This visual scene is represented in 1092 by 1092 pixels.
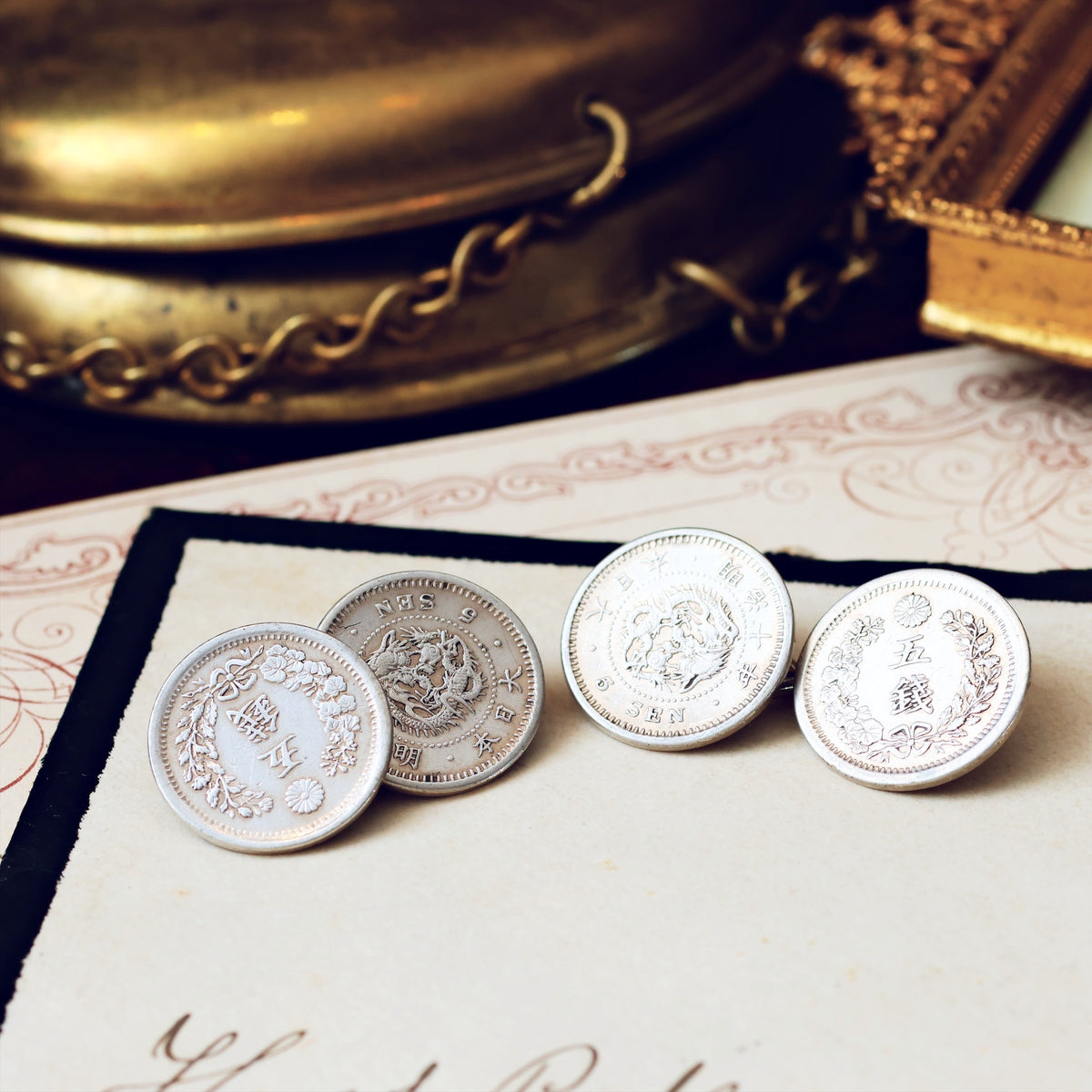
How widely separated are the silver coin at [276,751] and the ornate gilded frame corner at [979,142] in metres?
0.56

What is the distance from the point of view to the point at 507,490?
3.61ft

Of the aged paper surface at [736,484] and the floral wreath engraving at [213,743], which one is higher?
the floral wreath engraving at [213,743]

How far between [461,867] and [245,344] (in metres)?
0.53

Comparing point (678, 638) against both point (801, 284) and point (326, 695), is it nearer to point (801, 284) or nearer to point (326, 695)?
point (326, 695)

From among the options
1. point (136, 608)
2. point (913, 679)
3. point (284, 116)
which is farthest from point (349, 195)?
point (913, 679)

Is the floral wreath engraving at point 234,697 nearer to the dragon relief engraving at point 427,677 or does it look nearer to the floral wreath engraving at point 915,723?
the dragon relief engraving at point 427,677

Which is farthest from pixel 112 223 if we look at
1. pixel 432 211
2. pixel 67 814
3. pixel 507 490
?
pixel 67 814

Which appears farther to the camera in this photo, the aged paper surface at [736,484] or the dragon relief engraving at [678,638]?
the aged paper surface at [736,484]

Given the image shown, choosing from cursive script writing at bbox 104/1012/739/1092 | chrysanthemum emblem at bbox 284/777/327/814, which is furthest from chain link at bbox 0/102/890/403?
cursive script writing at bbox 104/1012/739/1092

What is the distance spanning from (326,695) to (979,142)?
679 millimetres

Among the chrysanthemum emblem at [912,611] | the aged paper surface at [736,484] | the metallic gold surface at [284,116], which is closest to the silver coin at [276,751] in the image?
the aged paper surface at [736,484]

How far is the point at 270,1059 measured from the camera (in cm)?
69

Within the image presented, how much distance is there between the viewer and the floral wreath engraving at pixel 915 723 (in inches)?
29.5

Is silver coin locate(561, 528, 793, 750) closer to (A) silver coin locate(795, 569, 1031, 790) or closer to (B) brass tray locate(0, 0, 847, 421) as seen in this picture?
(A) silver coin locate(795, 569, 1031, 790)
